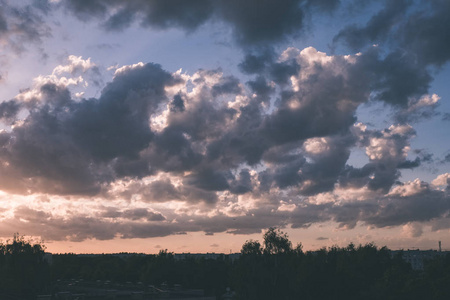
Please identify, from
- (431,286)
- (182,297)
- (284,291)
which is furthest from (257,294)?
(431,286)

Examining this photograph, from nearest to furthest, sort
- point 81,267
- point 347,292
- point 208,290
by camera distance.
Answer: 1. point 347,292
2. point 208,290
3. point 81,267

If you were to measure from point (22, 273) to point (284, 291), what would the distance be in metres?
52.3

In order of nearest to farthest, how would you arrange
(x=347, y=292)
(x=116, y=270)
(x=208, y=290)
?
(x=347, y=292)
(x=208, y=290)
(x=116, y=270)

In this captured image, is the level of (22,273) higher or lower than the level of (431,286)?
higher

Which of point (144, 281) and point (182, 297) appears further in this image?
point (144, 281)

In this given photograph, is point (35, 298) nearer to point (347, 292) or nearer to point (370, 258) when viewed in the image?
point (347, 292)

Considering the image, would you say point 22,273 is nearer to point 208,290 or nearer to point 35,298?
point 35,298

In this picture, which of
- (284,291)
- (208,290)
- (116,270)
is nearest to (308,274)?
(284,291)

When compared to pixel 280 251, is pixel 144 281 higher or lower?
lower

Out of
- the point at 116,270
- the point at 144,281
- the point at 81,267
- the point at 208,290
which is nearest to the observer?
the point at 208,290

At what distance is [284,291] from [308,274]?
7288 millimetres

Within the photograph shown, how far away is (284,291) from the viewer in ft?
302

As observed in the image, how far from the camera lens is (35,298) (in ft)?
299

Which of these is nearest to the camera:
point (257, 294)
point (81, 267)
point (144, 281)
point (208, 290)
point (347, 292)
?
point (257, 294)
